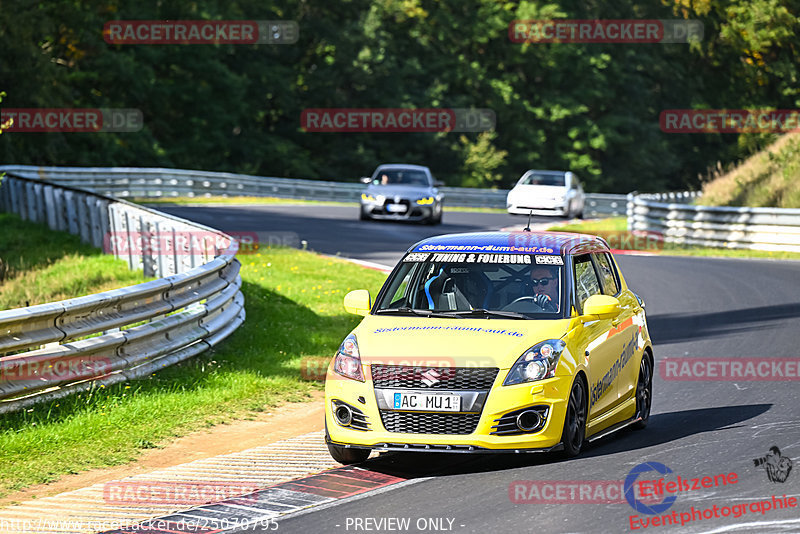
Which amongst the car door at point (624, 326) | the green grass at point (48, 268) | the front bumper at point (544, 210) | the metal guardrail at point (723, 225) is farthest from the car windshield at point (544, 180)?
the car door at point (624, 326)

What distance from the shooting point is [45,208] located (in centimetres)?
2653

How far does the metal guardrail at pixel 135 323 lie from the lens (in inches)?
388

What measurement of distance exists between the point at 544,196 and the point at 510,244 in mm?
27634

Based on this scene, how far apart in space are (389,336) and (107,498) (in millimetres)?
2188

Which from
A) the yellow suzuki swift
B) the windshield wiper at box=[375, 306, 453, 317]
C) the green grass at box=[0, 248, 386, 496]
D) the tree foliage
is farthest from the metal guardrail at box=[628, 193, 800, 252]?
the tree foliage

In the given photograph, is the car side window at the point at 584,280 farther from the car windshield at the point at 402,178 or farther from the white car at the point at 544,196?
the white car at the point at 544,196

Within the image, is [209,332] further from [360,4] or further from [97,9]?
[360,4]

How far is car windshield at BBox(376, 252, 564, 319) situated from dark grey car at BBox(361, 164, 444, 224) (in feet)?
73.4

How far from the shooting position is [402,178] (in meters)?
33.4

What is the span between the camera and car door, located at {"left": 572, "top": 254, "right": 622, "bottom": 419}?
9.05 meters

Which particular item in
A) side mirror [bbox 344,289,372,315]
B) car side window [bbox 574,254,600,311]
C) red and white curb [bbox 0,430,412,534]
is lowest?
red and white curb [bbox 0,430,412,534]

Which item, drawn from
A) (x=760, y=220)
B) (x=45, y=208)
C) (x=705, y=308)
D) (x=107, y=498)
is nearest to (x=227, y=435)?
(x=107, y=498)

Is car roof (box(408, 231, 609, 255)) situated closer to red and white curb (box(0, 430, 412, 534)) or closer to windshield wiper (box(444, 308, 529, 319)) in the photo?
windshield wiper (box(444, 308, 529, 319))

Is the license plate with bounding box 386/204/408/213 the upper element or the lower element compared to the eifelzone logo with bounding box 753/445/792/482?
lower
